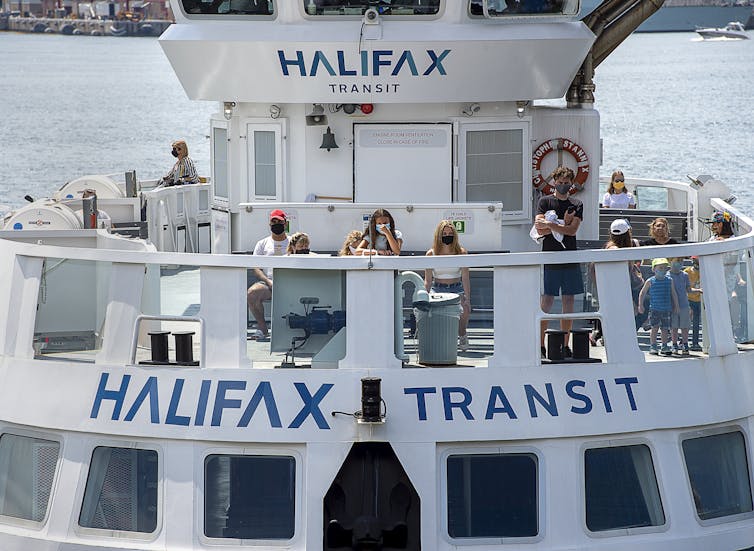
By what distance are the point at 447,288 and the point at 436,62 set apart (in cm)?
428

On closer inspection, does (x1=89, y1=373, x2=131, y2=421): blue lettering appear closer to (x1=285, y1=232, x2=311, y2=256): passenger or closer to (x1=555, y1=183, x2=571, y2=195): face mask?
(x1=285, y1=232, x2=311, y2=256): passenger

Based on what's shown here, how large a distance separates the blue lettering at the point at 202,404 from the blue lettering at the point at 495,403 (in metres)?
1.92

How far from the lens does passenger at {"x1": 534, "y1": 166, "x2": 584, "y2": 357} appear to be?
10578 millimetres

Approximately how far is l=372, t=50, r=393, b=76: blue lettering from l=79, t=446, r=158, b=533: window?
516cm

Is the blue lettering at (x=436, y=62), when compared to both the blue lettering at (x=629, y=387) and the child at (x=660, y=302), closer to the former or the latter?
the child at (x=660, y=302)

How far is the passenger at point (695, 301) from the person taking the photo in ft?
36.0

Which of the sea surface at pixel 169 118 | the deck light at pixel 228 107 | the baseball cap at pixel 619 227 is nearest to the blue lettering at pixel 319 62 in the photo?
the deck light at pixel 228 107

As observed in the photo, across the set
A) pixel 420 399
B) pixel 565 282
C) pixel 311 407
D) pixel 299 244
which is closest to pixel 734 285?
pixel 565 282

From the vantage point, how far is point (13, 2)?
155 m

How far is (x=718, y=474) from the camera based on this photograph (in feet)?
36.0

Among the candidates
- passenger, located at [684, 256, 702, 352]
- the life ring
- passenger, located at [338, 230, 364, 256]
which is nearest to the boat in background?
the life ring

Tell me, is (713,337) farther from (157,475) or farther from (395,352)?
(157,475)

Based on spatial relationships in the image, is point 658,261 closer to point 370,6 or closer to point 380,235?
point 380,235

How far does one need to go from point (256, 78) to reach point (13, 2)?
484ft
